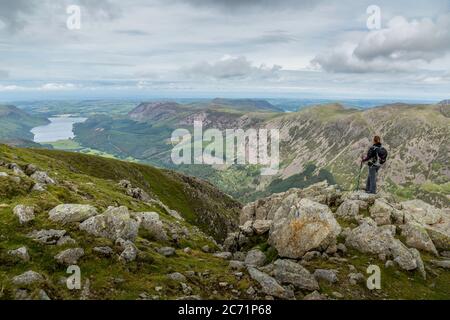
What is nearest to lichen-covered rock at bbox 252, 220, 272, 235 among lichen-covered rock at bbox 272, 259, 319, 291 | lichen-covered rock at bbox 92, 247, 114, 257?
lichen-covered rock at bbox 272, 259, 319, 291

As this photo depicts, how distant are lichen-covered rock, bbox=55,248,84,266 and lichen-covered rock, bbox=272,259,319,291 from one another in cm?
1322

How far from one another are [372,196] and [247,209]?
26.8 m

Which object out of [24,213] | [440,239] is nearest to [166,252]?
[24,213]

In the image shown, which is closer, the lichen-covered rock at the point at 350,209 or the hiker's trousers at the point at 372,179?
the lichen-covered rock at the point at 350,209

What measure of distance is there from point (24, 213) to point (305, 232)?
22.3 meters

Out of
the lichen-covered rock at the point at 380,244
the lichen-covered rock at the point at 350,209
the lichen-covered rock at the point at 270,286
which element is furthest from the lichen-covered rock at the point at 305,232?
the lichen-covered rock at the point at 350,209

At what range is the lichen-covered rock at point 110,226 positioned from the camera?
26.9m

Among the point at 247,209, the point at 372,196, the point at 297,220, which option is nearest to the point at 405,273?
the point at 297,220

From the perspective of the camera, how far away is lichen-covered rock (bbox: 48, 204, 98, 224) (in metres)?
27.8

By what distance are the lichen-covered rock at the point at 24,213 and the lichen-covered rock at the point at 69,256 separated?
6290mm

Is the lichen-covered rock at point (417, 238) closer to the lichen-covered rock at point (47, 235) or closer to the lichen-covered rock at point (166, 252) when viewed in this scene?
the lichen-covered rock at point (166, 252)

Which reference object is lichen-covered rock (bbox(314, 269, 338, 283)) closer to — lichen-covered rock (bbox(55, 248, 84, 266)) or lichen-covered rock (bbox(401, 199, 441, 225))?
lichen-covered rock (bbox(55, 248, 84, 266))

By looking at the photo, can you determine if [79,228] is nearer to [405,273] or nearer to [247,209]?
→ [405,273]

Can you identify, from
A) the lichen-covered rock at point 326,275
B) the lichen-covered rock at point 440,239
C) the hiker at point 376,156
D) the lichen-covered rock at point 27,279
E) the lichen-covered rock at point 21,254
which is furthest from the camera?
the hiker at point 376,156
